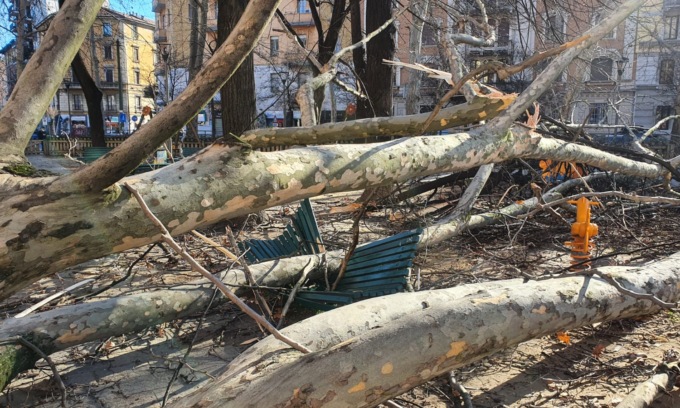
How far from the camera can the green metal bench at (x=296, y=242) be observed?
14.6ft

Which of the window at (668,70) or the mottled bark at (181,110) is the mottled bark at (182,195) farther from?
the window at (668,70)

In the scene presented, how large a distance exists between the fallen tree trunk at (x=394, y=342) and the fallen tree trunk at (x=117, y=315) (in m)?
1.29

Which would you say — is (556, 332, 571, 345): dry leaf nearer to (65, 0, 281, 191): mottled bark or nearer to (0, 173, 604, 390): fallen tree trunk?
(0, 173, 604, 390): fallen tree trunk

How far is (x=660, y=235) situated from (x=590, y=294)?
157 inches

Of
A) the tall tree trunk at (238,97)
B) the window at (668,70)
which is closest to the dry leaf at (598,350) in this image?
the tall tree trunk at (238,97)

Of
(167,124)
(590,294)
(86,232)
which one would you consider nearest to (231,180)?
(167,124)

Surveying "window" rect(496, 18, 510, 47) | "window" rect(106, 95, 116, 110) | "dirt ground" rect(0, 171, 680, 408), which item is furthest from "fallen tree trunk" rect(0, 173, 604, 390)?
"window" rect(106, 95, 116, 110)

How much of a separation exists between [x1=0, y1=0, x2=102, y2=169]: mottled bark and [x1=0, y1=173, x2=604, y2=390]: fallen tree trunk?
3.52ft

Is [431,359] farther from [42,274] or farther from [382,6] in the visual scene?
[382,6]

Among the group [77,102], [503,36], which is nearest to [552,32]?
[503,36]

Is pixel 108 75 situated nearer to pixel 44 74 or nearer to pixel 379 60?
pixel 379 60

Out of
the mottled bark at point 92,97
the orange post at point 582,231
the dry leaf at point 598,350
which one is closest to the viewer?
the dry leaf at point 598,350

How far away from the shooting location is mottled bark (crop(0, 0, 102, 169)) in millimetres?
2117

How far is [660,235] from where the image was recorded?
5.73 meters
